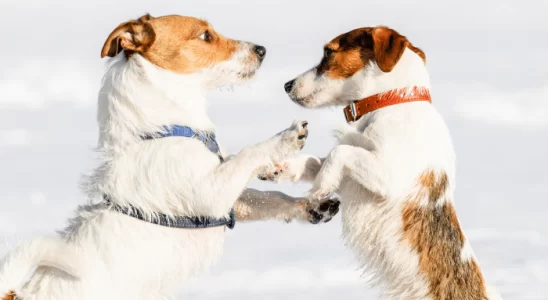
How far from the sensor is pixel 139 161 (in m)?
6.97

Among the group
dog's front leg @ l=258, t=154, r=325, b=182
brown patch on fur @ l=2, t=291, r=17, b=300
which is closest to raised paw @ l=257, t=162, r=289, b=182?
dog's front leg @ l=258, t=154, r=325, b=182

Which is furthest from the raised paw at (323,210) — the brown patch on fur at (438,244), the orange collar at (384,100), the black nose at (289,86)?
the black nose at (289,86)

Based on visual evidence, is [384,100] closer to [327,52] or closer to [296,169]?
[327,52]

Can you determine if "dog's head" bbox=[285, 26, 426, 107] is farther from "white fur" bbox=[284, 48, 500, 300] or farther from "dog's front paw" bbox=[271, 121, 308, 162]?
"dog's front paw" bbox=[271, 121, 308, 162]

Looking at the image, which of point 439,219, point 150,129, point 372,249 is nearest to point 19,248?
point 150,129

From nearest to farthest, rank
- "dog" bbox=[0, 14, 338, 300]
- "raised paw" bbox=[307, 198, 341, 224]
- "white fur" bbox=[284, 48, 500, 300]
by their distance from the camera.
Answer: "dog" bbox=[0, 14, 338, 300]
"white fur" bbox=[284, 48, 500, 300]
"raised paw" bbox=[307, 198, 341, 224]

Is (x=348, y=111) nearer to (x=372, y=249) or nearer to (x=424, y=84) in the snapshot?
(x=424, y=84)

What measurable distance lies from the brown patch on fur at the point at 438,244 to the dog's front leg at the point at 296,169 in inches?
36.9

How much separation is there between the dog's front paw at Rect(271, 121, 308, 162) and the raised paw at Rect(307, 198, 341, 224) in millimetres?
833

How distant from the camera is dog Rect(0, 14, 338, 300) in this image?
22.4ft

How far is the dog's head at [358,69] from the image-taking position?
748 centimetres

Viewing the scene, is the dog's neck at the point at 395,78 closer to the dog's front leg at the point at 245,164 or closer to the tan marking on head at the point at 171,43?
the dog's front leg at the point at 245,164

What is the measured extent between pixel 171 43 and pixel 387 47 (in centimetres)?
198

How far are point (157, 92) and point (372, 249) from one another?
250cm
